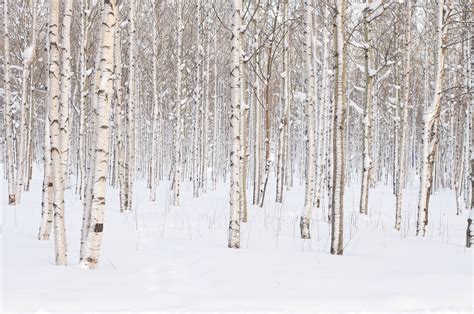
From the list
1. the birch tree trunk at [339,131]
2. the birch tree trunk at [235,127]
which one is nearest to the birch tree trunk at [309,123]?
the birch tree trunk at [339,131]

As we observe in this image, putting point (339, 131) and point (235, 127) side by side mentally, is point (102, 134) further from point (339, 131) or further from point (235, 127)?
point (339, 131)

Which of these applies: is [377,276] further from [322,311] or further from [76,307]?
[76,307]

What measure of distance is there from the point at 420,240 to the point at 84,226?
6.02 m

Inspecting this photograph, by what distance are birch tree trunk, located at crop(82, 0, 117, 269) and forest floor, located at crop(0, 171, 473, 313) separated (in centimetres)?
29

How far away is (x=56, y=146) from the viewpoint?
4.89 metres

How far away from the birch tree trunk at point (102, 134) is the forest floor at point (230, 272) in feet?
0.96

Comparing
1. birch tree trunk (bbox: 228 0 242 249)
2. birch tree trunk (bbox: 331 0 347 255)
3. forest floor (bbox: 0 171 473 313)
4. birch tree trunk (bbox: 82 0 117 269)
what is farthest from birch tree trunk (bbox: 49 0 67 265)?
birch tree trunk (bbox: 331 0 347 255)

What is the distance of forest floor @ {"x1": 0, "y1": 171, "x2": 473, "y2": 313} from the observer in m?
3.21

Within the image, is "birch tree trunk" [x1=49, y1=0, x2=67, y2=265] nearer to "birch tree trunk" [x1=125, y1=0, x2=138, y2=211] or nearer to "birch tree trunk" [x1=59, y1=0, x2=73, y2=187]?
"birch tree trunk" [x1=59, y1=0, x2=73, y2=187]

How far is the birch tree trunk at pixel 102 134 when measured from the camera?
4.51m

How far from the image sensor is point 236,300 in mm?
3344

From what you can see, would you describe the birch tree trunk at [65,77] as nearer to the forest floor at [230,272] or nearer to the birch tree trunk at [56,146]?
the birch tree trunk at [56,146]

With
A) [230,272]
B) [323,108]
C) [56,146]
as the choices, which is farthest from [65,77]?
[323,108]

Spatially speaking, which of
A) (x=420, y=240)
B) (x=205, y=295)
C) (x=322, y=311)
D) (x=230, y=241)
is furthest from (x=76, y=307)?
(x=420, y=240)
